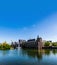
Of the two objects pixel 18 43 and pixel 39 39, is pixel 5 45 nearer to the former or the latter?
pixel 39 39

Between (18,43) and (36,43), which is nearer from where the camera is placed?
(36,43)

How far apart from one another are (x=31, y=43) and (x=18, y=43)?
34.0m

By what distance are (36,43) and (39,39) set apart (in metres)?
4.52

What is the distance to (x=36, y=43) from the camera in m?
124

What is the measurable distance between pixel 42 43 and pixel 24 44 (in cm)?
2743

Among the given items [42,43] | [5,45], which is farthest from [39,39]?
[5,45]

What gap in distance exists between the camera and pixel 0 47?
265ft

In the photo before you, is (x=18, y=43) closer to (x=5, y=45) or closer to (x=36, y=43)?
(x=36, y=43)

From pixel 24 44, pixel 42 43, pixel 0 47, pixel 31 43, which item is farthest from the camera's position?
pixel 24 44

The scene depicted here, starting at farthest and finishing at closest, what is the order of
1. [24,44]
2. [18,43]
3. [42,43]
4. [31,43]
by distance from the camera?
[18,43]
[24,44]
[31,43]
[42,43]

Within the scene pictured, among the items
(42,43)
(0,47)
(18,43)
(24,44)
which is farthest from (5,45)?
(18,43)

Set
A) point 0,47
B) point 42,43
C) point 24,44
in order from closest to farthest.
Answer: point 0,47 < point 42,43 < point 24,44

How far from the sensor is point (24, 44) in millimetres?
142250

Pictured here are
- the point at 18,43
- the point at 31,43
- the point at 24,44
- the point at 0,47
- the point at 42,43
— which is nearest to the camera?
the point at 0,47
